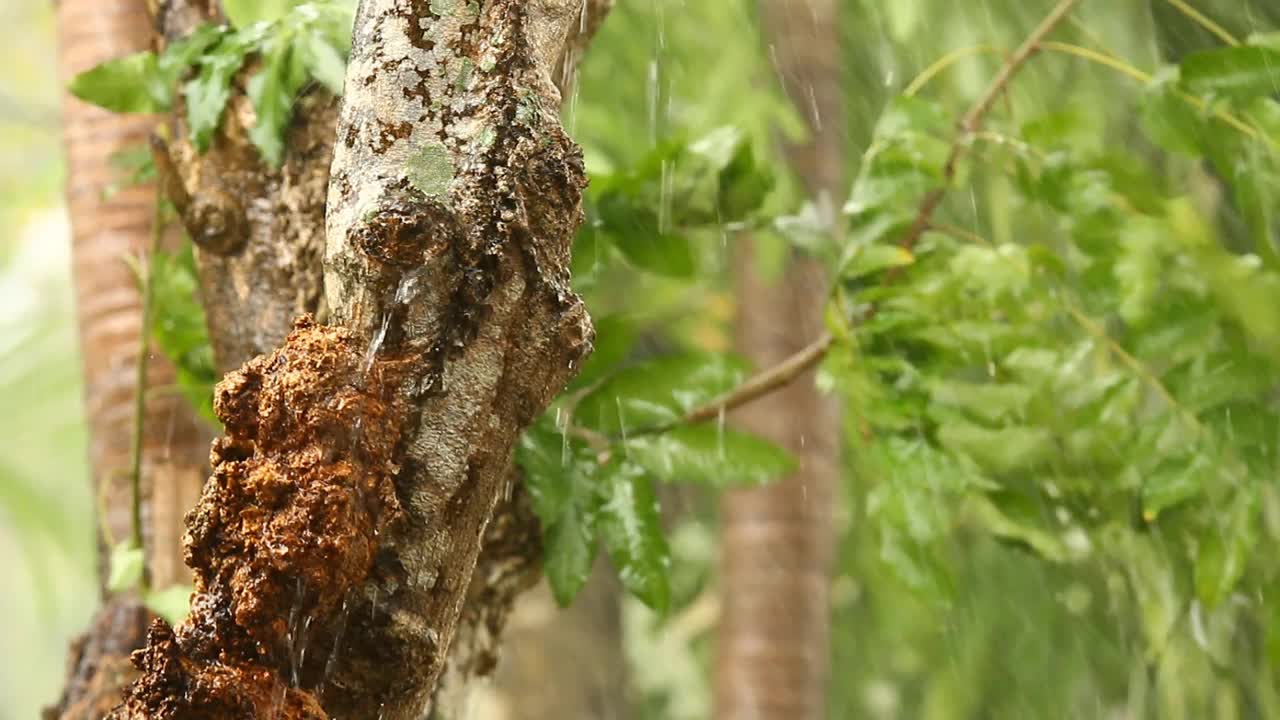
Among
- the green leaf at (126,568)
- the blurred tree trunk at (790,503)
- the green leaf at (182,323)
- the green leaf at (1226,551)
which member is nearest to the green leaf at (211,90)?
the green leaf at (182,323)

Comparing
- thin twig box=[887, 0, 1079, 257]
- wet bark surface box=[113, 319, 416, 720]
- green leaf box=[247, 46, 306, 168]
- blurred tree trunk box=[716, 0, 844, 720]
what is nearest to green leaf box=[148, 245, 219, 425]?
green leaf box=[247, 46, 306, 168]

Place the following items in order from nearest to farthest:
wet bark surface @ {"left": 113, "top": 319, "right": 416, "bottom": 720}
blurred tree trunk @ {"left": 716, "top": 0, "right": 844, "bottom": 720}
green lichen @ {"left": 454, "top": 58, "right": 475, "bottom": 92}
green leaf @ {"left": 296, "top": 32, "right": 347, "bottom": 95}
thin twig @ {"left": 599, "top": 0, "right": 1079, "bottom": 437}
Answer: wet bark surface @ {"left": 113, "top": 319, "right": 416, "bottom": 720}, green lichen @ {"left": 454, "top": 58, "right": 475, "bottom": 92}, green leaf @ {"left": 296, "top": 32, "right": 347, "bottom": 95}, thin twig @ {"left": 599, "top": 0, "right": 1079, "bottom": 437}, blurred tree trunk @ {"left": 716, "top": 0, "right": 844, "bottom": 720}

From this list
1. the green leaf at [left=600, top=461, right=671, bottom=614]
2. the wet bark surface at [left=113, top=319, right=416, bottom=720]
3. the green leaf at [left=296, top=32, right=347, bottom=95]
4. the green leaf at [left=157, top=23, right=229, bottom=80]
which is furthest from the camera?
the green leaf at [left=600, top=461, right=671, bottom=614]

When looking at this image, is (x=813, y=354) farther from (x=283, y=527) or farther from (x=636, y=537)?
(x=283, y=527)

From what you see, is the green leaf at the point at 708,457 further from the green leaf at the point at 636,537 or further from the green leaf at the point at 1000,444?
the green leaf at the point at 1000,444

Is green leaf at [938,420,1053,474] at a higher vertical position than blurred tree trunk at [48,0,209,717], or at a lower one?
lower

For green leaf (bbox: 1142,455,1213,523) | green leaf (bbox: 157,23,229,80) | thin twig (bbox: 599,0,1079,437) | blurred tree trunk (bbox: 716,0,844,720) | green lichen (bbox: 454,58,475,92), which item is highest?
green lichen (bbox: 454,58,475,92)

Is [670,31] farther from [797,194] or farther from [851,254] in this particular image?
[851,254]

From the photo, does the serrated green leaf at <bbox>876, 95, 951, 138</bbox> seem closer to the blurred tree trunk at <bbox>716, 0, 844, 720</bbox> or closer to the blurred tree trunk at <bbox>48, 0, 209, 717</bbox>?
the blurred tree trunk at <bbox>48, 0, 209, 717</bbox>
